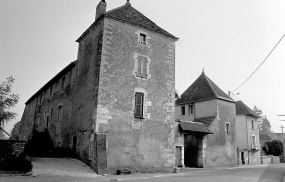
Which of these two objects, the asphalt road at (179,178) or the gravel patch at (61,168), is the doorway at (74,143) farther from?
the asphalt road at (179,178)

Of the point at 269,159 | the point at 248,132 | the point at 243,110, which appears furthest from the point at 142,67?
the point at 269,159

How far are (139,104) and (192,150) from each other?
9.55 metres

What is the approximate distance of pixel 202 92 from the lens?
27.2 m

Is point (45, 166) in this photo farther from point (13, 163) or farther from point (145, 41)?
point (145, 41)

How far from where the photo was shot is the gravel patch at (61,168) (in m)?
11.6

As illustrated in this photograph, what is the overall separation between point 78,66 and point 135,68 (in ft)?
16.5

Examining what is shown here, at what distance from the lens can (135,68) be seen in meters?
16.2

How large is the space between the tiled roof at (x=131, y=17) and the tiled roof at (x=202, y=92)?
10.1 m

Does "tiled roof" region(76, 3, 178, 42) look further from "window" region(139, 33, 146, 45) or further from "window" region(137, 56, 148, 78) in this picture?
"window" region(137, 56, 148, 78)

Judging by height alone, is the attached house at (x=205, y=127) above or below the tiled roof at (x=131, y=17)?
below

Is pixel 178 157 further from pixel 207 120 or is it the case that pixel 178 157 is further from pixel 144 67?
pixel 144 67

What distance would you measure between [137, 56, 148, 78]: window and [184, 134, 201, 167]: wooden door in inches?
369

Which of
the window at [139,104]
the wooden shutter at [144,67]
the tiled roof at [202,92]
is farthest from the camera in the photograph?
Result: the tiled roof at [202,92]

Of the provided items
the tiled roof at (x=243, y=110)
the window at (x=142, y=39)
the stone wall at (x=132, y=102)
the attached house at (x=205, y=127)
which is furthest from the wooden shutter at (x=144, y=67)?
the tiled roof at (x=243, y=110)
